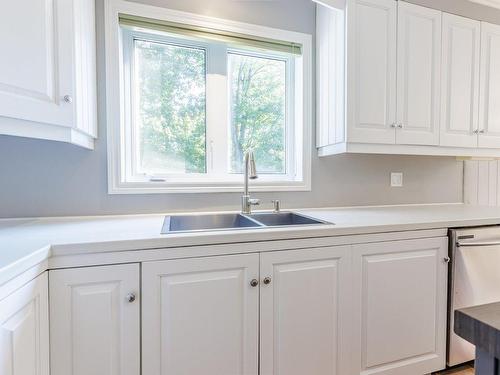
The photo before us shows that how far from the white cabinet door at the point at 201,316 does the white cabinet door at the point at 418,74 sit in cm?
134

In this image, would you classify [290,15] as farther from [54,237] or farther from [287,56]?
[54,237]

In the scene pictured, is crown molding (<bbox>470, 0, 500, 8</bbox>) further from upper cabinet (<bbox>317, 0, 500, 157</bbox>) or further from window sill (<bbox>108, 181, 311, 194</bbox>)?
window sill (<bbox>108, 181, 311, 194</bbox>)

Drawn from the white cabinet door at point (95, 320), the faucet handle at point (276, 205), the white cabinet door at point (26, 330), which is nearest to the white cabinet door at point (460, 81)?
the faucet handle at point (276, 205)

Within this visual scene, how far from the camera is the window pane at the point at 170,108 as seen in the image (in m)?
1.67

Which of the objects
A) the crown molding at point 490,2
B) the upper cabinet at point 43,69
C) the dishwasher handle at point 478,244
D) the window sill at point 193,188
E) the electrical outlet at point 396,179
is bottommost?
the dishwasher handle at point 478,244

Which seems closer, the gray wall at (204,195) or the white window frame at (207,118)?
the gray wall at (204,195)

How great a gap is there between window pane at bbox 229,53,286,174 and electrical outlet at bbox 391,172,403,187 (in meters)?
0.85

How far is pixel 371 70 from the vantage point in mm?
1641

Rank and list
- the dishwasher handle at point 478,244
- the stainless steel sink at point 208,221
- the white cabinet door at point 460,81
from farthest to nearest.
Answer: the white cabinet door at point 460,81, the stainless steel sink at point 208,221, the dishwasher handle at point 478,244

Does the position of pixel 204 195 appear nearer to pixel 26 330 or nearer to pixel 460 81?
pixel 26 330

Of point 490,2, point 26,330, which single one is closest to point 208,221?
point 26,330

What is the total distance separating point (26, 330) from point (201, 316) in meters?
0.54

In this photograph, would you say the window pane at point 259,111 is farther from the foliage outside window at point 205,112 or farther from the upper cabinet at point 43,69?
the upper cabinet at point 43,69

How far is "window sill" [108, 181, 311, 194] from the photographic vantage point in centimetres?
154
